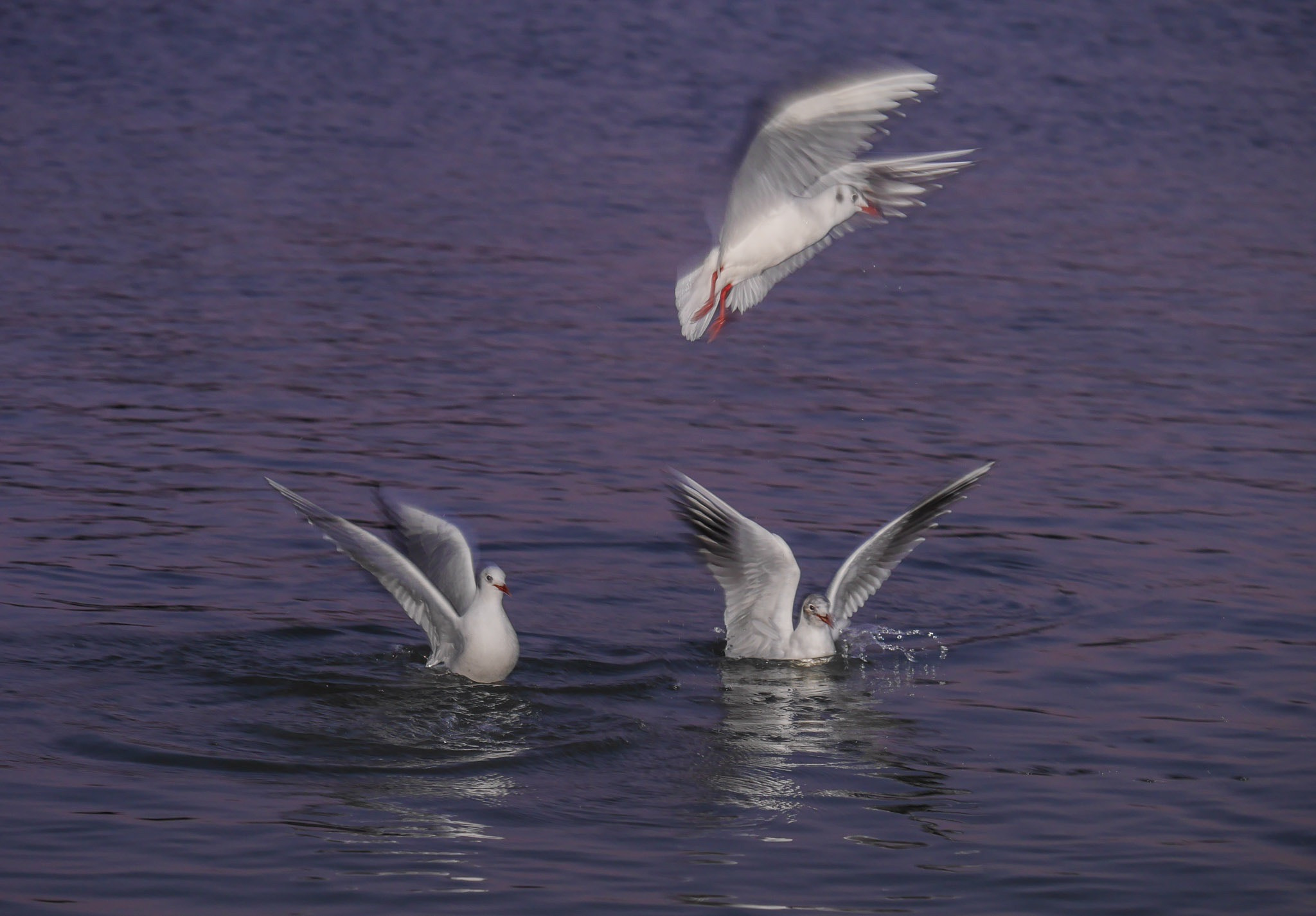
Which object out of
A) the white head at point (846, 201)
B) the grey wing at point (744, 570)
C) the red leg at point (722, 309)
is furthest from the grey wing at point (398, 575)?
the white head at point (846, 201)

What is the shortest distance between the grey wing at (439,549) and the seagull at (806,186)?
4.83ft

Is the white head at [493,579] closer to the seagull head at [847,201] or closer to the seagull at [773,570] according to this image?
the seagull at [773,570]

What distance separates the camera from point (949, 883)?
7.08 m

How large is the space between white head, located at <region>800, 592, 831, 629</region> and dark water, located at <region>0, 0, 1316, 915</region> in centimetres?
28

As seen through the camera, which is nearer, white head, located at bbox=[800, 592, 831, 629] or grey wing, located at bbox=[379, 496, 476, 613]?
grey wing, located at bbox=[379, 496, 476, 613]

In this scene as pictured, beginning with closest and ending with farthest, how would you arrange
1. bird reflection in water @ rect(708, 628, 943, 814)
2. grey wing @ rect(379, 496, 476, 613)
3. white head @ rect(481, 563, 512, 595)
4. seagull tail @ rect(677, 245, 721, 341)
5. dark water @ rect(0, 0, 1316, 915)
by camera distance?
dark water @ rect(0, 0, 1316, 915) → bird reflection in water @ rect(708, 628, 943, 814) → white head @ rect(481, 563, 512, 595) → grey wing @ rect(379, 496, 476, 613) → seagull tail @ rect(677, 245, 721, 341)

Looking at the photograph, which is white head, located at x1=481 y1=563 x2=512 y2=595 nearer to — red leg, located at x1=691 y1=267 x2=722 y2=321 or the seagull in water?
the seagull in water

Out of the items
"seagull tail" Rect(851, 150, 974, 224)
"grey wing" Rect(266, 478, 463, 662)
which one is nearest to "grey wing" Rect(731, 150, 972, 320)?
"seagull tail" Rect(851, 150, 974, 224)

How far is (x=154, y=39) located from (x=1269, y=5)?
16849 millimetres

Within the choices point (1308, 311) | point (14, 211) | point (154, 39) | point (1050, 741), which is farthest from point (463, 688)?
point (154, 39)

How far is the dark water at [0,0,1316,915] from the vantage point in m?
7.39

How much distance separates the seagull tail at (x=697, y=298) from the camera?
9.75 meters

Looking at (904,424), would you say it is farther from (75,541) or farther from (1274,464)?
(75,541)

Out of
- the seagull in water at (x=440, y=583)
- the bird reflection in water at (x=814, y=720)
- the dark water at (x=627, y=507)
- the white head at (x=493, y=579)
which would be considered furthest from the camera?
the white head at (x=493, y=579)
